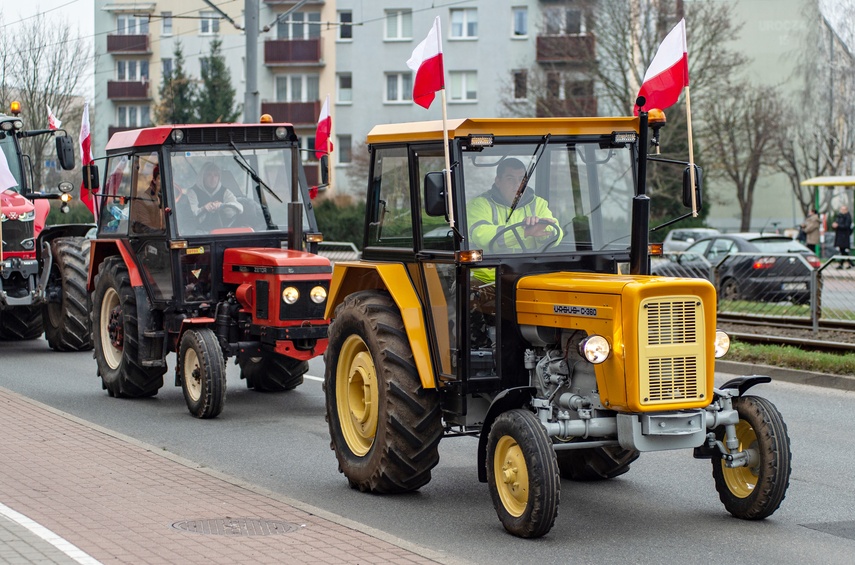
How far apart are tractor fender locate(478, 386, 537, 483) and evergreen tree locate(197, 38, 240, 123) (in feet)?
189

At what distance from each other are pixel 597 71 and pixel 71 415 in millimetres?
40012

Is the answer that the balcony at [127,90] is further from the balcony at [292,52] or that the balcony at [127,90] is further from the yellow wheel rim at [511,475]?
the yellow wheel rim at [511,475]

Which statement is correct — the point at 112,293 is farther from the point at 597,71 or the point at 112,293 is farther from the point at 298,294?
the point at 597,71

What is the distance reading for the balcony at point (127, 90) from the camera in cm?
7206

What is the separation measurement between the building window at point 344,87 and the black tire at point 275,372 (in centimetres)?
5410

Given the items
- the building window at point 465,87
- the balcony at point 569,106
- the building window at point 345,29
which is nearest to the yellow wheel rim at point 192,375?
the balcony at point 569,106

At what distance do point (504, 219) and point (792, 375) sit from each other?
799 centimetres

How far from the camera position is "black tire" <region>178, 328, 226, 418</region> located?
39.1ft

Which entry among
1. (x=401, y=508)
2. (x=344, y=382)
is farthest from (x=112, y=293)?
(x=401, y=508)

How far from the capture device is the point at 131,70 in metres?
73.4

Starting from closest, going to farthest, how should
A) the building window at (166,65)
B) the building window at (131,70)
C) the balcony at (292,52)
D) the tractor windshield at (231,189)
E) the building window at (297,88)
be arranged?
the tractor windshield at (231,189) < the balcony at (292,52) < the building window at (297,88) < the building window at (166,65) < the building window at (131,70)

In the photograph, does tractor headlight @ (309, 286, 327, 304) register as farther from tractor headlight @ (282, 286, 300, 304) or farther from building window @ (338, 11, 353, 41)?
building window @ (338, 11, 353, 41)

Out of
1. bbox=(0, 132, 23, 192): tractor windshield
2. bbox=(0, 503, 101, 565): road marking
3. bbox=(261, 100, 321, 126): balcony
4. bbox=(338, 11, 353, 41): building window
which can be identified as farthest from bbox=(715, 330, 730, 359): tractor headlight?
bbox=(261, 100, 321, 126): balcony

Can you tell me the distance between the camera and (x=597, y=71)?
49594 millimetres
